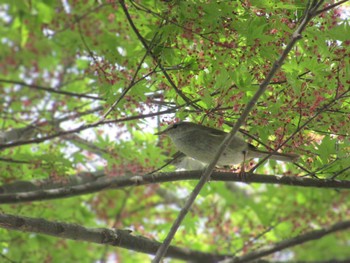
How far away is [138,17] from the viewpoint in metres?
4.25

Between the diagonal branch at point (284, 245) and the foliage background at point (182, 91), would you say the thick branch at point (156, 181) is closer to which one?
the foliage background at point (182, 91)

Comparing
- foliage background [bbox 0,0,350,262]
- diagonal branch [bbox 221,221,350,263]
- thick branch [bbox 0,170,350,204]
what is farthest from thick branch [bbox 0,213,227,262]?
diagonal branch [bbox 221,221,350,263]

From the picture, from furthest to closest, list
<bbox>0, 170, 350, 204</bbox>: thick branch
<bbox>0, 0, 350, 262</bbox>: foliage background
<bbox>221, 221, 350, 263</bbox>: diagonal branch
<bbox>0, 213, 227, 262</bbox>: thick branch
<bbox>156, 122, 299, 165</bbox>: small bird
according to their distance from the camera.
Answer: <bbox>221, 221, 350, 263</bbox>: diagonal branch
<bbox>156, 122, 299, 165</bbox>: small bird
<bbox>0, 170, 350, 204</bbox>: thick branch
<bbox>0, 213, 227, 262</bbox>: thick branch
<bbox>0, 0, 350, 262</bbox>: foliage background

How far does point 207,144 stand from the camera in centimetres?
419

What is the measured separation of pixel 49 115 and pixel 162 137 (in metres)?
1.70

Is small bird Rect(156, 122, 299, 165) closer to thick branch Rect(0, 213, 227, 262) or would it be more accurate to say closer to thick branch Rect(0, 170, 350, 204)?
thick branch Rect(0, 170, 350, 204)

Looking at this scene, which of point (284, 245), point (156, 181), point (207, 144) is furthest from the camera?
point (284, 245)

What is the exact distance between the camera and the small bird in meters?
4.16

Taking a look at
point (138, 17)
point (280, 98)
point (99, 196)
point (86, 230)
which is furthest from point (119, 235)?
point (99, 196)

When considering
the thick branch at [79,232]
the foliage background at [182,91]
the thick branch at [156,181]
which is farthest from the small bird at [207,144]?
the thick branch at [79,232]

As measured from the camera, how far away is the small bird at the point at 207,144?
4.16m

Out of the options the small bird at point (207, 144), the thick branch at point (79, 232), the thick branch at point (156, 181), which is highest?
the small bird at point (207, 144)

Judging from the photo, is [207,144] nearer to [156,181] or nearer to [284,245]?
[156,181]

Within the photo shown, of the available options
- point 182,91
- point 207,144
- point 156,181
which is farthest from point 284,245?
point 182,91
